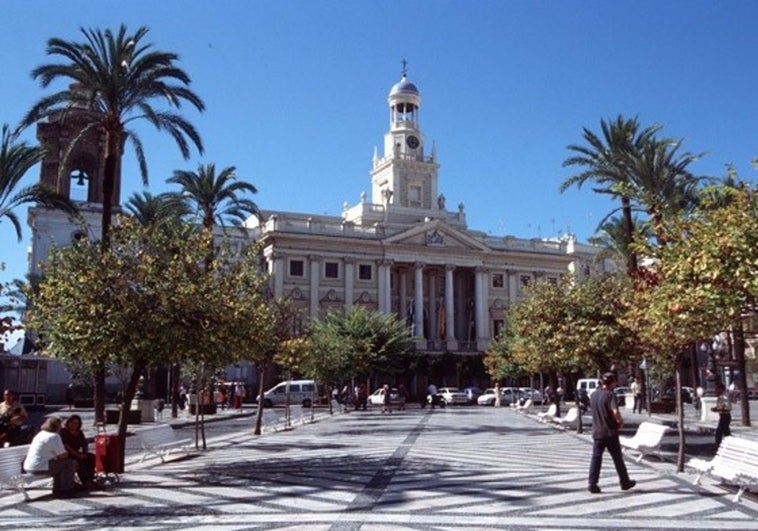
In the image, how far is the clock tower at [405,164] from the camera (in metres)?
68.9

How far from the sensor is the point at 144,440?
14.4 metres

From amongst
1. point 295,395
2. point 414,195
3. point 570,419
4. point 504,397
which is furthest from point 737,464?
point 414,195

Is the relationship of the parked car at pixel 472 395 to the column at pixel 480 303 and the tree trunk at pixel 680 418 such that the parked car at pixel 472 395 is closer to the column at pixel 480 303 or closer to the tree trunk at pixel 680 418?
the column at pixel 480 303

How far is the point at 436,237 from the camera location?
65.6 meters

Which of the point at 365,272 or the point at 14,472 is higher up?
the point at 365,272

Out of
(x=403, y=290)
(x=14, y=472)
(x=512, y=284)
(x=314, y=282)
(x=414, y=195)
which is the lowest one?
(x=14, y=472)

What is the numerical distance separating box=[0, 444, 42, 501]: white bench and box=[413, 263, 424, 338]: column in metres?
52.8

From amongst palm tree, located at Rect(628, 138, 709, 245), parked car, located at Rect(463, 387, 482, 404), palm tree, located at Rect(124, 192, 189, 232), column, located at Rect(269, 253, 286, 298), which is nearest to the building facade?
column, located at Rect(269, 253, 286, 298)

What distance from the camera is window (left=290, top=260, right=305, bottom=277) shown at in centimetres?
6097

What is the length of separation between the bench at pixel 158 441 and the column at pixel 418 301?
47.8m

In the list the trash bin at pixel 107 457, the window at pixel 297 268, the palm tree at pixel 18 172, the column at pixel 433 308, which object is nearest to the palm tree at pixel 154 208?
the palm tree at pixel 18 172

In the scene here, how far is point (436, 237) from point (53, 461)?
55.8m

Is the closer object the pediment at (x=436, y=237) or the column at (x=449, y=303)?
the pediment at (x=436, y=237)

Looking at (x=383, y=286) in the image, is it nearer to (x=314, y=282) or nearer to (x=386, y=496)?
(x=314, y=282)
